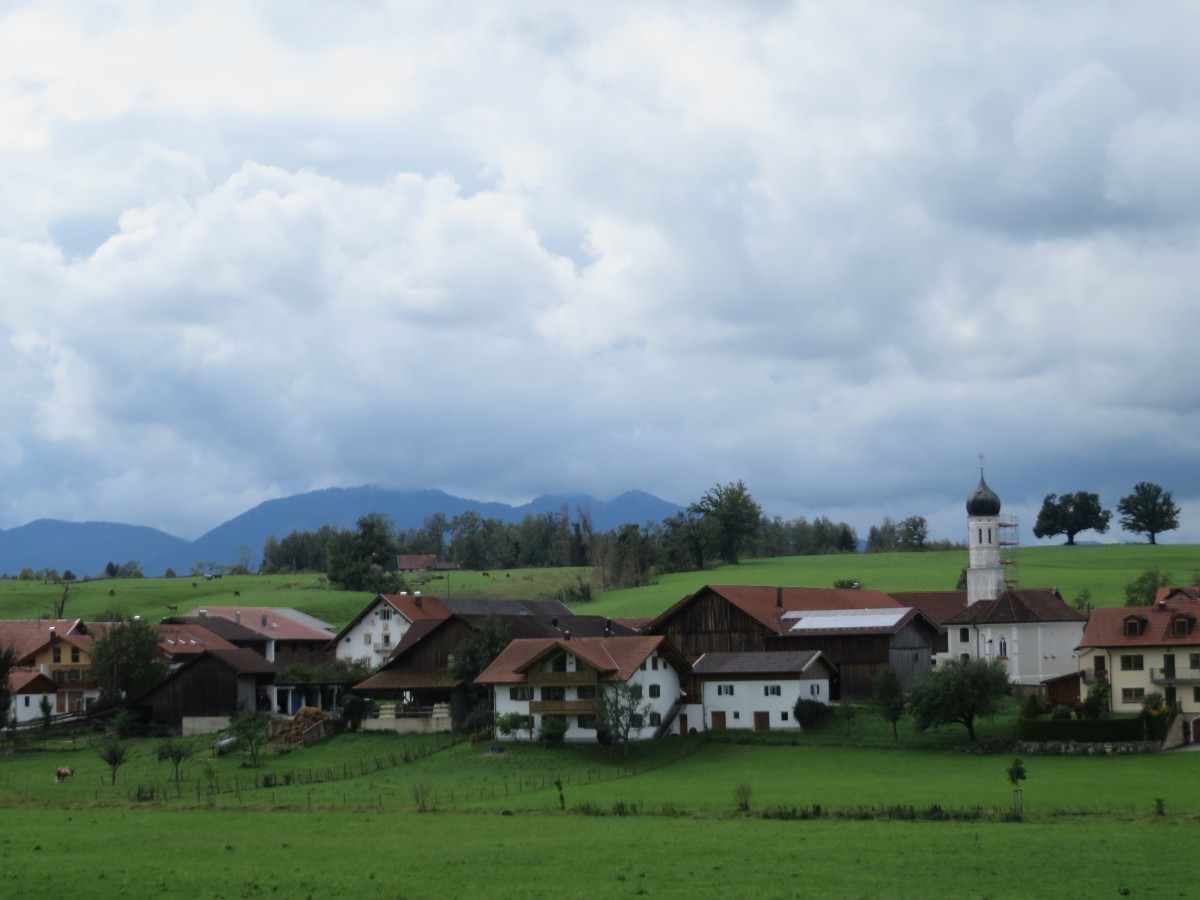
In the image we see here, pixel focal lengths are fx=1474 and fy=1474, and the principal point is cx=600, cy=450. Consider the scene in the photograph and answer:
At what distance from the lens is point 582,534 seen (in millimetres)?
196500

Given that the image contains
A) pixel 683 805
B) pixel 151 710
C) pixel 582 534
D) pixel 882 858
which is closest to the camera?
pixel 882 858

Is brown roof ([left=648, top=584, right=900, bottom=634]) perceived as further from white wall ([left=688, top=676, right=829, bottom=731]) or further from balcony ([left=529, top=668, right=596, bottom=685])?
balcony ([left=529, top=668, right=596, bottom=685])

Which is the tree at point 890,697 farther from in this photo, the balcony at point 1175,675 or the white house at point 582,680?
the balcony at point 1175,675

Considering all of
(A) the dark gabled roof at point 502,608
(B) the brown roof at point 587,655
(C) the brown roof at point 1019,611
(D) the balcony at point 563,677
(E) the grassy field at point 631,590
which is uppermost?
(E) the grassy field at point 631,590

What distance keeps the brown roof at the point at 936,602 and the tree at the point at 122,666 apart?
50.1 meters

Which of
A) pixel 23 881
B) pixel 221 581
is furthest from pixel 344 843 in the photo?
pixel 221 581

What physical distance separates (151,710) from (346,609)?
170ft

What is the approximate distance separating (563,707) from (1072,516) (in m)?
120


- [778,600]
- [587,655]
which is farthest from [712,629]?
[587,655]

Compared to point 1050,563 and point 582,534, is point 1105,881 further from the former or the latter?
point 582,534

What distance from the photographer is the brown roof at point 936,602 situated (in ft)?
339

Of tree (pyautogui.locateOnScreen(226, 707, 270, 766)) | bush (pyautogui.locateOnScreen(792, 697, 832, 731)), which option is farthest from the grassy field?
tree (pyautogui.locateOnScreen(226, 707, 270, 766))

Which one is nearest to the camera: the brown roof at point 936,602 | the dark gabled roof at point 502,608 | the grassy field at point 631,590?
the dark gabled roof at point 502,608

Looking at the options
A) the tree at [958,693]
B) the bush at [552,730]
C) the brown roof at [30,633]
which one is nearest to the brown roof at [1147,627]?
the tree at [958,693]
